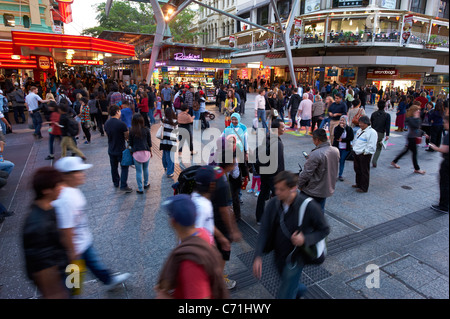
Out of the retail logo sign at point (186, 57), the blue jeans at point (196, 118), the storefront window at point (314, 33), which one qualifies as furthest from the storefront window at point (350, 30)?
the blue jeans at point (196, 118)

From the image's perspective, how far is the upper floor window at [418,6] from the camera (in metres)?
30.5

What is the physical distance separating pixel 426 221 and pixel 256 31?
42.9 metres

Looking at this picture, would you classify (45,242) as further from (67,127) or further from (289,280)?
(67,127)

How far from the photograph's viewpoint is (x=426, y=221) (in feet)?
16.9

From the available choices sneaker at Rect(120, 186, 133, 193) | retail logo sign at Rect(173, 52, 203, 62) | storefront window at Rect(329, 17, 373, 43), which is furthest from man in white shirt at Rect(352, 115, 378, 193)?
storefront window at Rect(329, 17, 373, 43)

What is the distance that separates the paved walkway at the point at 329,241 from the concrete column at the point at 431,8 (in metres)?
34.2

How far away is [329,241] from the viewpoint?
4.51 meters

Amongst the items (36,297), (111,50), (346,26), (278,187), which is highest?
(346,26)

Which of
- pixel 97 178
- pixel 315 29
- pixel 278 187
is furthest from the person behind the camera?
pixel 315 29

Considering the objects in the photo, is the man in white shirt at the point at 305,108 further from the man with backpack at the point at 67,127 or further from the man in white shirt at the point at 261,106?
the man with backpack at the point at 67,127

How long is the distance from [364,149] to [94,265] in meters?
5.77

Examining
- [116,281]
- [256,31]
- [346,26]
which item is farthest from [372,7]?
[116,281]

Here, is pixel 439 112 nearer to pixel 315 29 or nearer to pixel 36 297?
pixel 36 297

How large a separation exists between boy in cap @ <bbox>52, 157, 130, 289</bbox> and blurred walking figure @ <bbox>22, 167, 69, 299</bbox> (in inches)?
4.3
